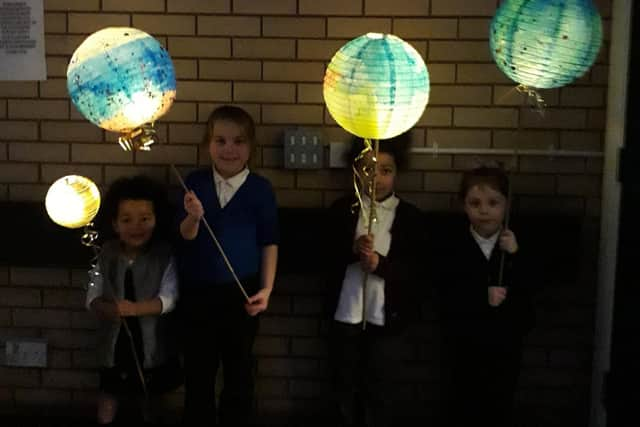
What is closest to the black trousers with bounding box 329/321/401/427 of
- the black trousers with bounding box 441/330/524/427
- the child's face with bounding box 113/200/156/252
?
the black trousers with bounding box 441/330/524/427

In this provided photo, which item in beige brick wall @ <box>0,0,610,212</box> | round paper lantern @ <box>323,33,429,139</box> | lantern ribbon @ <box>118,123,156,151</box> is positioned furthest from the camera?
beige brick wall @ <box>0,0,610,212</box>

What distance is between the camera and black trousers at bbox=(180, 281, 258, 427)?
345 cm

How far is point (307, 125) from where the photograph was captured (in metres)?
3.77

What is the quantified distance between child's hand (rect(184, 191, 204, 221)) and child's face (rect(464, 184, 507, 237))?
1.09 metres

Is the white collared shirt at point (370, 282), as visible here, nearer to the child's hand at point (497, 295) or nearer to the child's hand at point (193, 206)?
the child's hand at point (497, 295)

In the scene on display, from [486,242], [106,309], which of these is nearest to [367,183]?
[486,242]

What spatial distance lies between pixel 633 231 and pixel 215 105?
6.26 ft

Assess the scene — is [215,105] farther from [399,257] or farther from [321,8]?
[399,257]

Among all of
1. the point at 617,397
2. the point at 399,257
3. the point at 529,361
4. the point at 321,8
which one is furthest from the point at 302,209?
the point at 617,397

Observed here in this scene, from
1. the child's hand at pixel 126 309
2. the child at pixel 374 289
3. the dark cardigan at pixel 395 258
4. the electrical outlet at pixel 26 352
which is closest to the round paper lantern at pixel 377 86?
the child at pixel 374 289

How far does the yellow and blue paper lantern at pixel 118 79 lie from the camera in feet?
9.09

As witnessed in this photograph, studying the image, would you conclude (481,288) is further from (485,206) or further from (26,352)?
(26,352)

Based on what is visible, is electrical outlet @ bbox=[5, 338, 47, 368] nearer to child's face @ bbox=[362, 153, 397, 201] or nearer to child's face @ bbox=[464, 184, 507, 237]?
child's face @ bbox=[362, 153, 397, 201]

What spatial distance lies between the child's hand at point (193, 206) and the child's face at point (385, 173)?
0.74 metres
